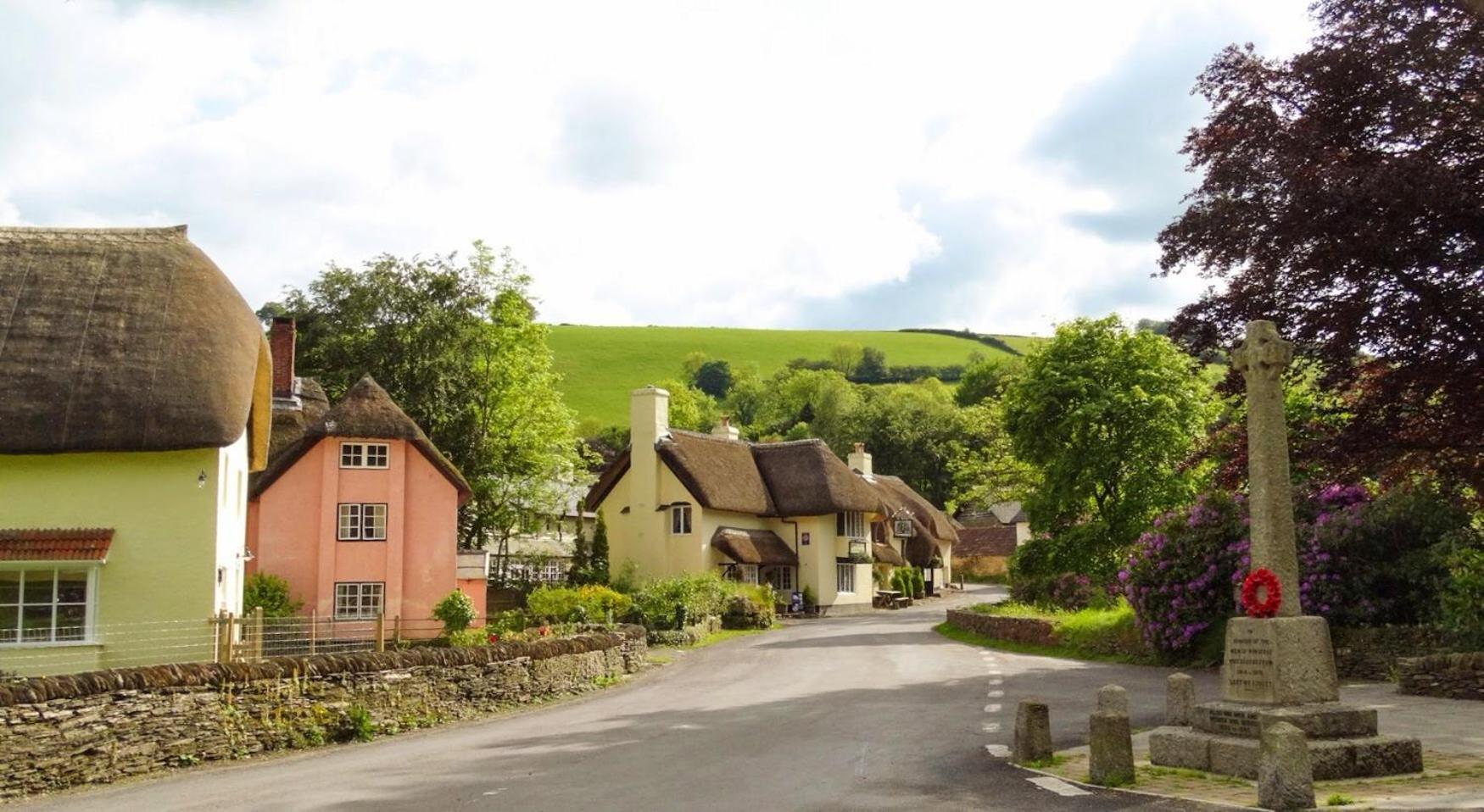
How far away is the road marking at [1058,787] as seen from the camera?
33.3 feet

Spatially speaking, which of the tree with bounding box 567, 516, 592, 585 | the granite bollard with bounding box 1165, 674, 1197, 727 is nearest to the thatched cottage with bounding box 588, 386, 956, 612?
the tree with bounding box 567, 516, 592, 585

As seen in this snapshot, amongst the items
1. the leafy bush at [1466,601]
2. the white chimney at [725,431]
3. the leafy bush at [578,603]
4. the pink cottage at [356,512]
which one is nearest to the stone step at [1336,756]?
the leafy bush at [1466,601]

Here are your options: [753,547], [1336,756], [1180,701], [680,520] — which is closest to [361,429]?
[680,520]

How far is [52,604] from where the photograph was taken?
71.1 feet

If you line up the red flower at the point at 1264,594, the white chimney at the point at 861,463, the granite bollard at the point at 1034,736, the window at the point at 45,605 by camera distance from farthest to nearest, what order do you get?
1. the white chimney at the point at 861,463
2. the window at the point at 45,605
3. the granite bollard at the point at 1034,736
4. the red flower at the point at 1264,594

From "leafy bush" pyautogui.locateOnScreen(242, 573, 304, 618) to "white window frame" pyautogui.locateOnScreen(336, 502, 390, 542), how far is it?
8.20ft

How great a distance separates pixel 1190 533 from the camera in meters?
23.0

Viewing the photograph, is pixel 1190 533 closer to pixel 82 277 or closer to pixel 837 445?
pixel 82 277

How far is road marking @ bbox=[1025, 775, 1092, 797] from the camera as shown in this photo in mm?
10156

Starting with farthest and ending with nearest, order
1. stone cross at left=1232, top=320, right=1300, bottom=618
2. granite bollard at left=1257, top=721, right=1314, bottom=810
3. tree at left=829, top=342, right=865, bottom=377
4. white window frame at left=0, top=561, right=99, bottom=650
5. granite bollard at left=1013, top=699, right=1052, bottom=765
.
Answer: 1. tree at left=829, top=342, right=865, bottom=377
2. white window frame at left=0, top=561, right=99, bottom=650
3. granite bollard at left=1013, top=699, right=1052, bottom=765
4. stone cross at left=1232, top=320, right=1300, bottom=618
5. granite bollard at left=1257, top=721, right=1314, bottom=810

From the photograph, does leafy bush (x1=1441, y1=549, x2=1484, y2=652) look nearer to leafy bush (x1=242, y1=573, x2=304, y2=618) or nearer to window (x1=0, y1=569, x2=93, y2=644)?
window (x1=0, y1=569, x2=93, y2=644)

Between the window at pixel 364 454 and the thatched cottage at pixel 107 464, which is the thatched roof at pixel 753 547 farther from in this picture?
the thatched cottage at pixel 107 464

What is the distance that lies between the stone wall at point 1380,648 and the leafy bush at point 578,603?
19.0 meters

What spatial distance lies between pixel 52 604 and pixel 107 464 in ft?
8.82
